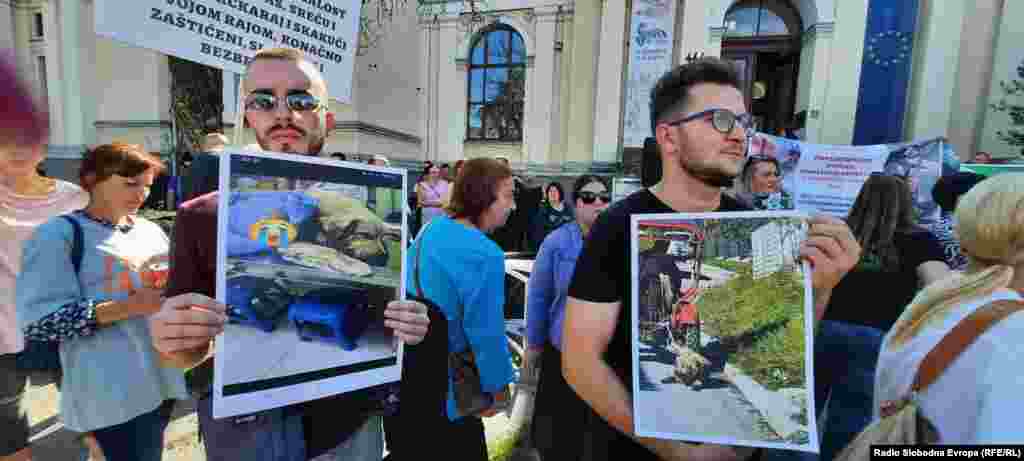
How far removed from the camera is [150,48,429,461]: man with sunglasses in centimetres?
110

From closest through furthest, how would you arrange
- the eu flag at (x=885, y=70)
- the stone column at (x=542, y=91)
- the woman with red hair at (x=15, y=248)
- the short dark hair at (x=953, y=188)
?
1. the woman with red hair at (x=15, y=248)
2. the short dark hair at (x=953, y=188)
3. the eu flag at (x=885, y=70)
4. the stone column at (x=542, y=91)

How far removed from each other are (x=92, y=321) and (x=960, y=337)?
270 cm

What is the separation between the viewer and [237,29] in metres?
1.95

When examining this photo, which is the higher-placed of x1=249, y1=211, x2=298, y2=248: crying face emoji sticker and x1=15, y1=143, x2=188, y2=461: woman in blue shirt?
x1=249, y1=211, x2=298, y2=248: crying face emoji sticker

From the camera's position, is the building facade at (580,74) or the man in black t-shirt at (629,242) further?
the building facade at (580,74)

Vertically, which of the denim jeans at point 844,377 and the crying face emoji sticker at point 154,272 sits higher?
the crying face emoji sticker at point 154,272

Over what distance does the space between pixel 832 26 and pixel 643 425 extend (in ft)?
38.6

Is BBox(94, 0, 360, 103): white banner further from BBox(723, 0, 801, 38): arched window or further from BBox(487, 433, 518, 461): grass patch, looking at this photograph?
BBox(723, 0, 801, 38): arched window

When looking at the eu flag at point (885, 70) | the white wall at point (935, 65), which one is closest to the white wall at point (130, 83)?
the eu flag at point (885, 70)

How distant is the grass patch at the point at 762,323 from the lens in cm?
102

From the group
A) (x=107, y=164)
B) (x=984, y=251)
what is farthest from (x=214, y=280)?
(x=984, y=251)

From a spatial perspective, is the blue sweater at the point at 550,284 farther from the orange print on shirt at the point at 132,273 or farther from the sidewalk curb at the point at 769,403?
the orange print on shirt at the point at 132,273

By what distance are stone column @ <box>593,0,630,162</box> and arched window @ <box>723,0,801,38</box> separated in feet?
8.26

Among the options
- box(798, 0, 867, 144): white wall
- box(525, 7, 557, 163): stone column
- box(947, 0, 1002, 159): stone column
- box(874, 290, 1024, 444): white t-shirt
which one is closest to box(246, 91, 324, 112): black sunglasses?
box(874, 290, 1024, 444): white t-shirt
